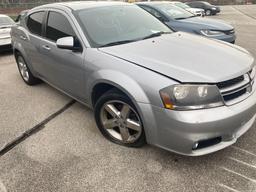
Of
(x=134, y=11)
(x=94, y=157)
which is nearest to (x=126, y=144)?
(x=94, y=157)

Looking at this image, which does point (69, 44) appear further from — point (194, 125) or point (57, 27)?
point (194, 125)

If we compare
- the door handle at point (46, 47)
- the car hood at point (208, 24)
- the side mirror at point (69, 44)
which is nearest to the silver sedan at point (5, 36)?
the door handle at point (46, 47)

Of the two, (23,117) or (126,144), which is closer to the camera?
(126,144)

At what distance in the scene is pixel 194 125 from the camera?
2.25 meters

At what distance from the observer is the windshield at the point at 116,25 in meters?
3.23

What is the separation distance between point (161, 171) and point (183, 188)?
302 mm

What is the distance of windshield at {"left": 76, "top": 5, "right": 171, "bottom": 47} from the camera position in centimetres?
323

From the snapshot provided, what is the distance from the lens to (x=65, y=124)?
367cm

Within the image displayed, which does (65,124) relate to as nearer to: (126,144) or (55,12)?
(126,144)

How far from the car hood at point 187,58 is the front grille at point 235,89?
0.06m

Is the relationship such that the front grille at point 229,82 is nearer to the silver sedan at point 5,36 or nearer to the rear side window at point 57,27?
the rear side window at point 57,27

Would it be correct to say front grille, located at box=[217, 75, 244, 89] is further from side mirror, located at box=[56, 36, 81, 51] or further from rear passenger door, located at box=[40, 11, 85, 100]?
side mirror, located at box=[56, 36, 81, 51]

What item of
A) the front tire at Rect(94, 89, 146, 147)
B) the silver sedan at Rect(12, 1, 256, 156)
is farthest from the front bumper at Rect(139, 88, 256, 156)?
the front tire at Rect(94, 89, 146, 147)

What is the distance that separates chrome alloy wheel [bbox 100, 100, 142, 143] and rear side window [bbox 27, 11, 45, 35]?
207 cm
